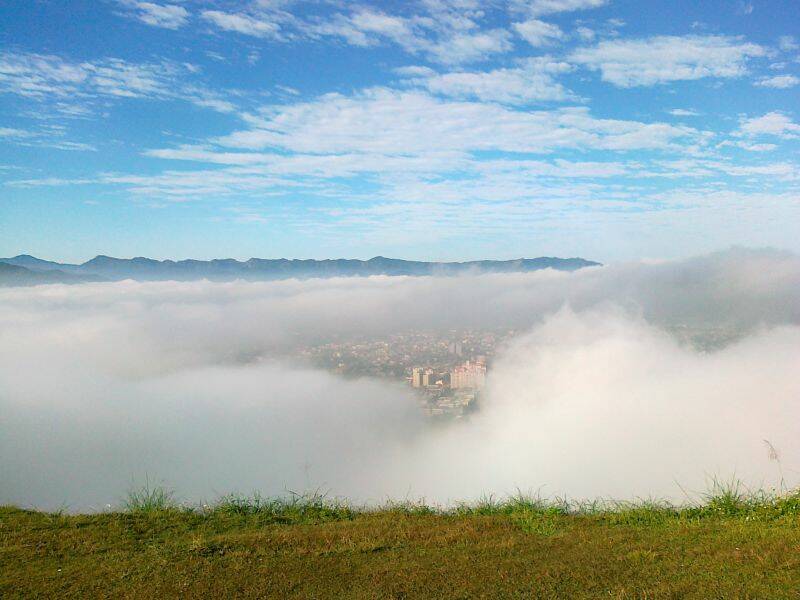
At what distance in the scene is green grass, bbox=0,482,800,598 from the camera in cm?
553

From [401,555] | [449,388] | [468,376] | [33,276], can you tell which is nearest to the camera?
[401,555]

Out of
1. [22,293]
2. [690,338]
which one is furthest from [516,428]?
[22,293]

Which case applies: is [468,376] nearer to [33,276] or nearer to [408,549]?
[408,549]

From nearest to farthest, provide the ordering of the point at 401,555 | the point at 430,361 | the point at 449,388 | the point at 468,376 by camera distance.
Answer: the point at 401,555
the point at 449,388
the point at 468,376
the point at 430,361

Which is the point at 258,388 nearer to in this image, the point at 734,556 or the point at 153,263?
the point at 734,556

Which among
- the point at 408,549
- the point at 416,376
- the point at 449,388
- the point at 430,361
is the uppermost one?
the point at 408,549

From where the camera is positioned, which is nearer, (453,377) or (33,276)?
(453,377)

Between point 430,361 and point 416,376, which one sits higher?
point 430,361

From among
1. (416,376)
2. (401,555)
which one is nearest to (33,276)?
(416,376)

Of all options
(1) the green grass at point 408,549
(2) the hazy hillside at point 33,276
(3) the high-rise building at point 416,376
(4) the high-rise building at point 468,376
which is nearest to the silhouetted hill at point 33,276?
(2) the hazy hillside at point 33,276

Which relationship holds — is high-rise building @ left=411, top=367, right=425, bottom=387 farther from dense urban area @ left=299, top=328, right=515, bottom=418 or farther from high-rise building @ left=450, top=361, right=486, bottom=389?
high-rise building @ left=450, top=361, right=486, bottom=389

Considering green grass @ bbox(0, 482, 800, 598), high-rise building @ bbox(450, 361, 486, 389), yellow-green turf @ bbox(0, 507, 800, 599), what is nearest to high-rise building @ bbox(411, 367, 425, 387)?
high-rise building @ bbox(450, 361, 486, 389)

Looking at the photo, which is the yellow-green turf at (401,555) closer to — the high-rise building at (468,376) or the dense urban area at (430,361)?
the dense urban area at (430,361)

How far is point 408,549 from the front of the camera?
672cm
